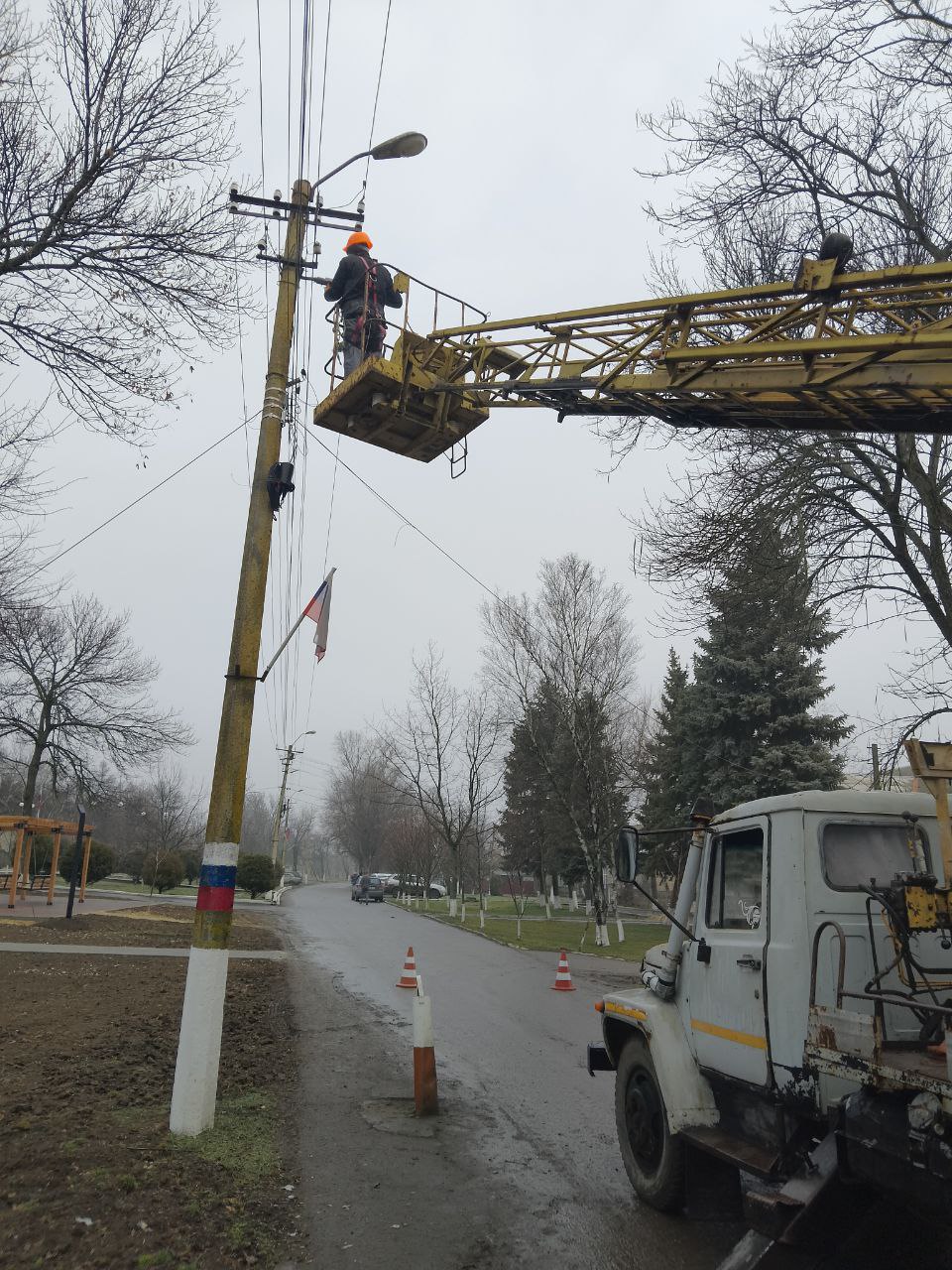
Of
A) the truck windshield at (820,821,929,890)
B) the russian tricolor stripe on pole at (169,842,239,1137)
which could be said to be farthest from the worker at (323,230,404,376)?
the truck windshield at (820,821,929,890)

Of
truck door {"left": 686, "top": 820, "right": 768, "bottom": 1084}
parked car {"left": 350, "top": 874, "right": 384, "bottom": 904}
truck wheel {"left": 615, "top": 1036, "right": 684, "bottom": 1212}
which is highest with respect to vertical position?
truck door {"left": 686, "top": 820, "right": 768, "bottom": 1084}

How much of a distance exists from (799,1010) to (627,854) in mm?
1175

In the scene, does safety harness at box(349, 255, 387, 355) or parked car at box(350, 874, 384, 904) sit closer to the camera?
safety harness at box(349, 255, 387, 355)

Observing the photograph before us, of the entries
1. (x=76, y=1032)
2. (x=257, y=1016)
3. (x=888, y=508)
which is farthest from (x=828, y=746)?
(x=76, y=1032)

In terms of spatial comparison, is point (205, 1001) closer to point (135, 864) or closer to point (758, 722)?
point (758, 722)

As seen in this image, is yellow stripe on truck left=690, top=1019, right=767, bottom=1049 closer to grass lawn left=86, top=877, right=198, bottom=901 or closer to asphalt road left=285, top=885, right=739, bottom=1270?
asphalt road left=285, top=885, right=739, bottom=1270

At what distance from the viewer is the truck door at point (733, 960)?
438cm

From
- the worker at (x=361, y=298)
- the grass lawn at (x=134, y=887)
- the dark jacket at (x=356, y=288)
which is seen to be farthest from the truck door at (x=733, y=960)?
the grass lawn at (x=134, y=887)

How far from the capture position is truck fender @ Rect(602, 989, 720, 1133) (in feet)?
15.7

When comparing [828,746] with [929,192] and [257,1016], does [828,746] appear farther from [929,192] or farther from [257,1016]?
[257,1016]

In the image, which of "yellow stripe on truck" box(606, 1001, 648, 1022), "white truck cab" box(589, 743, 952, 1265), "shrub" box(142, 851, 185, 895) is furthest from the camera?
"shrub" box(142, 851, 185, 895)

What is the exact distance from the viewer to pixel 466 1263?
443 cm

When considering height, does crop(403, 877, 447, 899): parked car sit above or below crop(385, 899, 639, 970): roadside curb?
below

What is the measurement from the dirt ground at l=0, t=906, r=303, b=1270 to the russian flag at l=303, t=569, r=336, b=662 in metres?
3.82
